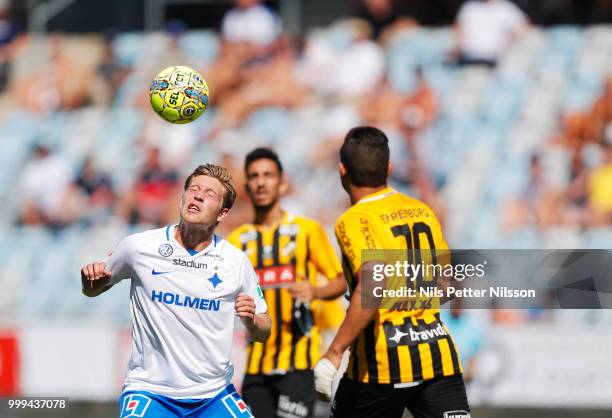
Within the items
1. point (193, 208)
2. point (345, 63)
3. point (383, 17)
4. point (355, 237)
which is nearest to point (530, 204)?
point (345, 63)

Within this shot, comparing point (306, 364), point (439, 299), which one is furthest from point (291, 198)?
point (439, 299)

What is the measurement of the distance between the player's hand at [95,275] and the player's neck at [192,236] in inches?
18.0

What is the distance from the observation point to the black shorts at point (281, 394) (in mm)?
7395

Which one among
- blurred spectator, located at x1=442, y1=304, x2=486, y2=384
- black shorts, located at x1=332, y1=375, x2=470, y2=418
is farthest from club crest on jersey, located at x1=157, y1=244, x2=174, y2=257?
blurred spectator, located at x1=442, y1=304, x2=486, y2=384

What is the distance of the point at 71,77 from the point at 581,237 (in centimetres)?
875

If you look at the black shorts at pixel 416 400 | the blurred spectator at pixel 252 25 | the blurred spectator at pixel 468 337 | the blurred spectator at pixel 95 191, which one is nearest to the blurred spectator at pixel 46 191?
the blurred spectator at pixel 95 191

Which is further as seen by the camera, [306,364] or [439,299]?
[306,364]

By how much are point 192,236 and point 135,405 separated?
1.01 m

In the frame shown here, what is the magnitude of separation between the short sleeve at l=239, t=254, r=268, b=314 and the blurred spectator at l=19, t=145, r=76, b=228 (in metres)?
9.29

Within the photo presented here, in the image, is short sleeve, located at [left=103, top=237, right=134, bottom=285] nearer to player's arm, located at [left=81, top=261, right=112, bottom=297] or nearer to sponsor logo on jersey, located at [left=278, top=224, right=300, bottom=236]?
player's arm, located at [left=81, top=261, right=112, bottom=297]

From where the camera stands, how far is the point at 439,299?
6.02 metres

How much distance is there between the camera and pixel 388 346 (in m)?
5.80

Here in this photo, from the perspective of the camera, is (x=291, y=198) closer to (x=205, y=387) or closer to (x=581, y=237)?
(x=581, y=237)

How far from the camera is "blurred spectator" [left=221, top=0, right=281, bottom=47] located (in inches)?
627
